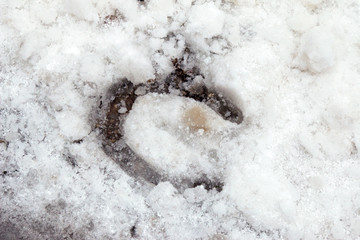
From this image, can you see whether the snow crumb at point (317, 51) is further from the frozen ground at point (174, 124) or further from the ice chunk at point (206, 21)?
the ice chunk at point (206, 21)

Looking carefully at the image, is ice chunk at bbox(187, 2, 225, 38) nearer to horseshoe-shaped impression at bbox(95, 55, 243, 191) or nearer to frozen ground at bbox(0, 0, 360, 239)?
frozen ground at bbox(0, 0, 360, 239)

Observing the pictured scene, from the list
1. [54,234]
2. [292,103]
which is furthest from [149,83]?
[54,234]

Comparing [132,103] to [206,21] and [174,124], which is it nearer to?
[174,124]

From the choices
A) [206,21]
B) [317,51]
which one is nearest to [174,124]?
[206,21]

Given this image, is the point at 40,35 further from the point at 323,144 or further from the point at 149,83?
the point at 323,144

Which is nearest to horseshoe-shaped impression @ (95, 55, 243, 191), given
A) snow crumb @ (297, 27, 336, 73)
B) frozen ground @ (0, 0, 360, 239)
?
frozen ground @ (0, 0, 360, 239)
